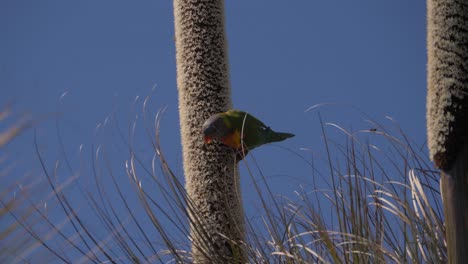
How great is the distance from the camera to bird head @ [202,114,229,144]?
169 cm

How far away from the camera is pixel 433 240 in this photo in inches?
59.5

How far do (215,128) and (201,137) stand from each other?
11 centimetres

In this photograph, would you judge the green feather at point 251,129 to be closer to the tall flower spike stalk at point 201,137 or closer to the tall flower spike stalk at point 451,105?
the tall flower spike stalk at point 201,137

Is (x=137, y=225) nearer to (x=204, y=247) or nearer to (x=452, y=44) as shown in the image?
(x=204, y=247)

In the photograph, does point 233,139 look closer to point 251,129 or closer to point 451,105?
point 251,129

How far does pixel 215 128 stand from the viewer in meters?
1.70

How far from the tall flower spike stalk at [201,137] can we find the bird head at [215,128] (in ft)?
0.25

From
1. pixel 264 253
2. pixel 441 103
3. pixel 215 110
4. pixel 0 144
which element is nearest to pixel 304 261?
pixel 264 253

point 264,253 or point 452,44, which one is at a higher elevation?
point 452,44

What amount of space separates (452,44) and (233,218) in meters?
0.83

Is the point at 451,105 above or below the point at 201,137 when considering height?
above

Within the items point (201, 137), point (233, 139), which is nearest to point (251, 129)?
point (233, 139)

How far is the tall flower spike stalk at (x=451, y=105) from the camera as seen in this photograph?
1.08m

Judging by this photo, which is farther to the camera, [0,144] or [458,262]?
[458,262]
